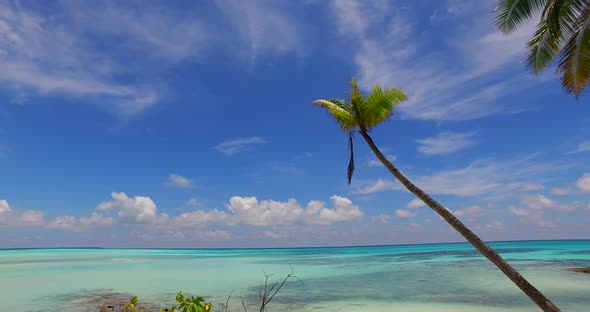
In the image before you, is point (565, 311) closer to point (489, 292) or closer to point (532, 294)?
point (489, 292)

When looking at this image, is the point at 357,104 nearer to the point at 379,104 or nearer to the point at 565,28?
the point at 379,104

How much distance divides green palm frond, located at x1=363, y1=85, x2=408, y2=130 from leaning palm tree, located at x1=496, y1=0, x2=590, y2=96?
7.86ft

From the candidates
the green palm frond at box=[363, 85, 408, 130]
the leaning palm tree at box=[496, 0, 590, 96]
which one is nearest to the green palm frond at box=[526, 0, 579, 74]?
the leaning palm tree at box=[496, 0, 590, 96]

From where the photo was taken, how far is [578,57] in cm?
721

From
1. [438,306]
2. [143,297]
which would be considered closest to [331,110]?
[438,306]

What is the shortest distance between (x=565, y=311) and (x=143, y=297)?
610 inches

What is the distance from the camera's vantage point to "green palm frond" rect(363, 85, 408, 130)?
8.88m

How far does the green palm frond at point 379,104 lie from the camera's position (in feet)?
29.1

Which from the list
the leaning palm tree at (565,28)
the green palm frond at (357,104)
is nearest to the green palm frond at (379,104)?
the green palm frond at (357,104)

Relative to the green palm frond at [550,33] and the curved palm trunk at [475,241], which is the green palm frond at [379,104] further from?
the green palm frond at [550,33]

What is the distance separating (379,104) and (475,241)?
3.51 m

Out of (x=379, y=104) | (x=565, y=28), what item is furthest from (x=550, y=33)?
(x=379, y=104)

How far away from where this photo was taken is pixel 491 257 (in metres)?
6.84

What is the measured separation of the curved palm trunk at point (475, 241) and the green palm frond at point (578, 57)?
11.3 feet
